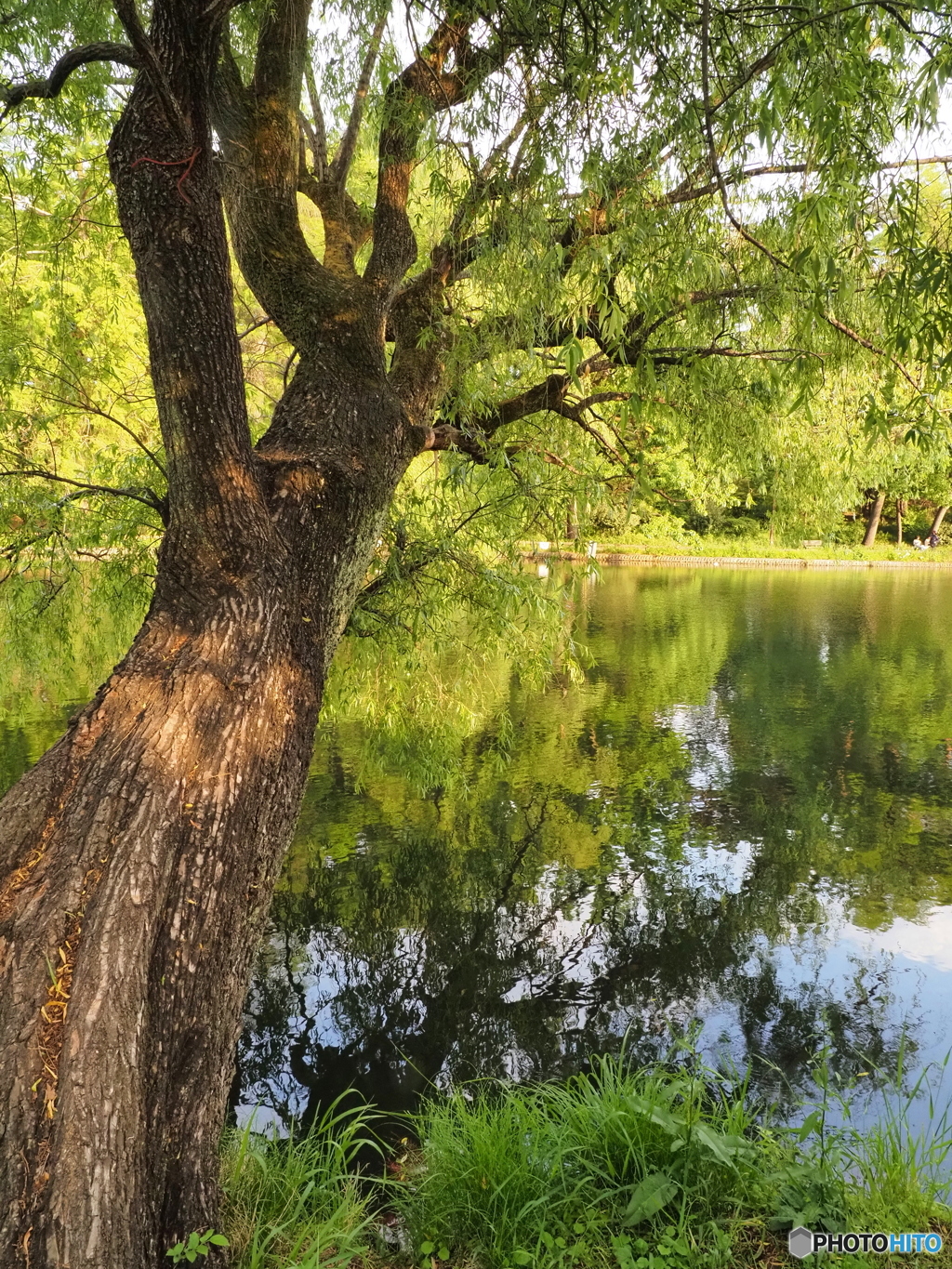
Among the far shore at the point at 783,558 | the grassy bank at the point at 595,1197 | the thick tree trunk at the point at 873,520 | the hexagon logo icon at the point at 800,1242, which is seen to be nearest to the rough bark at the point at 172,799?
the grassy bank at the point at 595,1197

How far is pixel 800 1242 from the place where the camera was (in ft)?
6.88

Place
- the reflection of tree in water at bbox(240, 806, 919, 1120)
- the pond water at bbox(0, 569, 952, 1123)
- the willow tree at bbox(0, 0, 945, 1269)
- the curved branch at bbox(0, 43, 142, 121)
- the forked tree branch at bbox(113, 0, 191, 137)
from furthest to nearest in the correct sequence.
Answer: the pond water at bbox(0, 569, 952, 1123)
the reflection of tree in water at bbox(240, 806, 919, 1120)
the curved branch at bbox(0, 43, 142, 121)
the forked tree branch at bbox(113, 0, 191, 137)
the willow tree at bbox(0, 0, 945, 1269)

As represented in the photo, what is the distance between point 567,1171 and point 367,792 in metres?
5.78

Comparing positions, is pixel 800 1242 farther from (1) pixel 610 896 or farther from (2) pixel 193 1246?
(1) pixel 610 896

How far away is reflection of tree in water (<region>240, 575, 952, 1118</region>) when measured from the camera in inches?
171

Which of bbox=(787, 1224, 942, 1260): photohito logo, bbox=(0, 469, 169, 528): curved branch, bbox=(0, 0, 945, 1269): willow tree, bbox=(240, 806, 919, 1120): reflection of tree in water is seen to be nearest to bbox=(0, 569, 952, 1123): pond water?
bbox=(240, 806, 919, 1120): reflection of tree in water

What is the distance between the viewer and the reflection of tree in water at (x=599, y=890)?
434 centimetres

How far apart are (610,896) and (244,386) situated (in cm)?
445

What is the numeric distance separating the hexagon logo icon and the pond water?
0.57 meters

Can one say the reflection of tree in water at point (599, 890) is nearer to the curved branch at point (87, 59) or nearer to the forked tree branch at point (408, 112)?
the forked tree branch at point (408, 112)

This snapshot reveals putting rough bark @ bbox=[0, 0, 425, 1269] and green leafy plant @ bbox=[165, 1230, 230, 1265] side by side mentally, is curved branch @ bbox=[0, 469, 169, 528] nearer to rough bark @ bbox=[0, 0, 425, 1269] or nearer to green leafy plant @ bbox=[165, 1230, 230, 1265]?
rough bark @ bbox=[0, 0, 425, 1269]

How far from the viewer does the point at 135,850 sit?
2.19 metres

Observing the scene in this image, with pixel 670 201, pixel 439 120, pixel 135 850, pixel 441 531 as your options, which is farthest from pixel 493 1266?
pixel 441 531

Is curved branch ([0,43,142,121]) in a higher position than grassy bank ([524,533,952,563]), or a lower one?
higher
